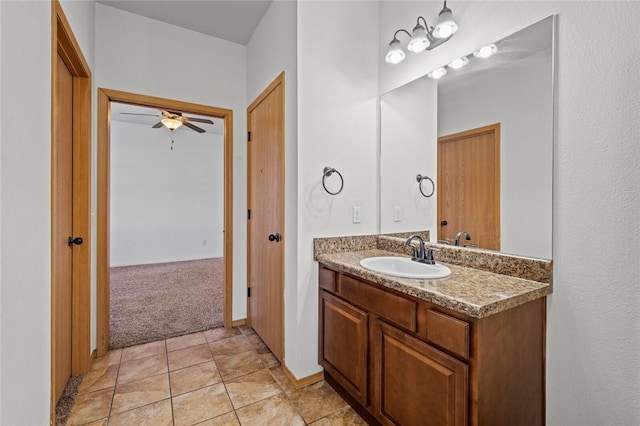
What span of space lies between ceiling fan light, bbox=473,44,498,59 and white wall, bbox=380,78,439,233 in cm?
29

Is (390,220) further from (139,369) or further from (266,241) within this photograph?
(139,369)

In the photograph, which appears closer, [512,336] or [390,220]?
[512,336]

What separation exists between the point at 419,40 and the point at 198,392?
2535 millimetres

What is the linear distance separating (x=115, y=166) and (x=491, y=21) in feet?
19.7

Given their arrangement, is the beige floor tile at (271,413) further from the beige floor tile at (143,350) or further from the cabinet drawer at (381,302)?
the beige floor tile at (143,350)

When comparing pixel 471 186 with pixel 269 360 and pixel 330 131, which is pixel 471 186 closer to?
pixel 330 131

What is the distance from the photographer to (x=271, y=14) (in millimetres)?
2354

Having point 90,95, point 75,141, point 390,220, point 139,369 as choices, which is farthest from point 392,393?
point 90,95

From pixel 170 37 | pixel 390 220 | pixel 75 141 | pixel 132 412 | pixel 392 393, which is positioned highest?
pixel 170 37

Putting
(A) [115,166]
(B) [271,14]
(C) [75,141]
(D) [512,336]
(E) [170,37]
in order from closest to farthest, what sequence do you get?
(D) [512,336]
(C) [75,141]
(B) [271,14]
(E) [170,37]
(A) [115,166]

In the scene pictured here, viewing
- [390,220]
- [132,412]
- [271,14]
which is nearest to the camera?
[132,412]

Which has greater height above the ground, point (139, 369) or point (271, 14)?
point (271, 14)

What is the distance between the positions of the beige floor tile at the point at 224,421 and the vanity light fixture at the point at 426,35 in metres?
2.33

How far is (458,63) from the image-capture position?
171cm
